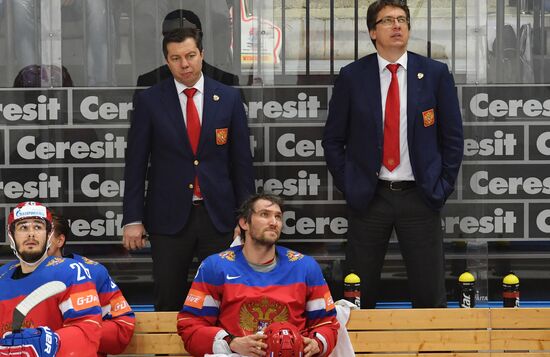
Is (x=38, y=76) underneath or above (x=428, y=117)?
above

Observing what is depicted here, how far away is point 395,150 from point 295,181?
0.76m

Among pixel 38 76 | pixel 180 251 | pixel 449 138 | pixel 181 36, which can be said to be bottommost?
pixel 180 251

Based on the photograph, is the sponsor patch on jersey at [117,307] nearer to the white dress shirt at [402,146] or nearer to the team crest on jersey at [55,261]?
the team crest on jersey at [55,261]

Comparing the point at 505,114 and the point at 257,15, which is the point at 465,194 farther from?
the point at 257,15

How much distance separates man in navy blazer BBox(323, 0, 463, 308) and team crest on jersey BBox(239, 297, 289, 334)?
0.89 m

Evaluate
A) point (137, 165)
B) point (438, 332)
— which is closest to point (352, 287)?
point (438, 332)

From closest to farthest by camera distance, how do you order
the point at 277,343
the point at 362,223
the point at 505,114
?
the point at 277,343, the point at 362,223, the point at 505,114

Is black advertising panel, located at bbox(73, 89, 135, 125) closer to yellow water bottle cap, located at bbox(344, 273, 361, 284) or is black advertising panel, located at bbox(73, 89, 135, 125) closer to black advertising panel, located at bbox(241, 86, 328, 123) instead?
black advertising panel, located at bbox(241, 86, 328, 123)

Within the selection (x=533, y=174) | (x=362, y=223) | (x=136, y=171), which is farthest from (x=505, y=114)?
(x=136, y=171)

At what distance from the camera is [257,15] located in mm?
6145

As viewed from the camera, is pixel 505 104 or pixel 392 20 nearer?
pixel 392 20

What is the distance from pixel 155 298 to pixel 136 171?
58 cm

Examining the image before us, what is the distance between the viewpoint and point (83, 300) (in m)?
4.68

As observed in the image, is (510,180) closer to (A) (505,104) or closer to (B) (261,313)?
(A) (505,104)
